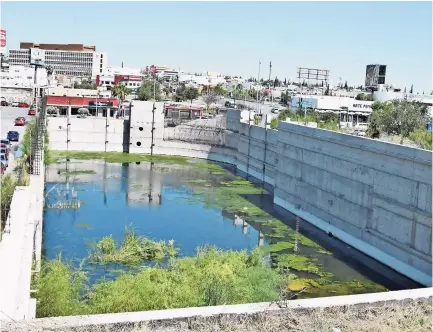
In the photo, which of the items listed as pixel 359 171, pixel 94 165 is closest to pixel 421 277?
pixel 359 171

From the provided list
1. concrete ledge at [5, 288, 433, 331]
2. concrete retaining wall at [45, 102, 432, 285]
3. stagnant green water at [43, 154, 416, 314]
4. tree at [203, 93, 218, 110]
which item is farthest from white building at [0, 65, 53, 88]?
concrete ledge at [5, 288, 433, 331]

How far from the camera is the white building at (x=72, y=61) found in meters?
137

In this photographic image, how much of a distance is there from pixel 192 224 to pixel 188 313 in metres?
18.3

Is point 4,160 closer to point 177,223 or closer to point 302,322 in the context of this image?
point 177,223

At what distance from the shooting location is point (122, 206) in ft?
98.9

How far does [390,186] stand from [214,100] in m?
67.3

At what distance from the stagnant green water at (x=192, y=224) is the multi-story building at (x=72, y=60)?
101 m

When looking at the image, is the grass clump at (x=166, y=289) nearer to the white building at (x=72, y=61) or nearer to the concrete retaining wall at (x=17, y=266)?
the concrete retaining wall at (x=17, y=266)

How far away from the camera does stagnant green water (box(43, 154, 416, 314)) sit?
20438mm

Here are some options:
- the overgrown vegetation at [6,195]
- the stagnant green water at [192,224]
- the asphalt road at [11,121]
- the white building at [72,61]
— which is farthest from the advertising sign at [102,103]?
the white building at [72,61]

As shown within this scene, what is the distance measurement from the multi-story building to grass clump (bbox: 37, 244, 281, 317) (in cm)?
12541

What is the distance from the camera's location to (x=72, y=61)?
139 metres

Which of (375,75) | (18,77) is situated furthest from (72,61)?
(375,75)

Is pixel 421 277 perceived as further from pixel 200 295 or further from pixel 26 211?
pixel 26 211
